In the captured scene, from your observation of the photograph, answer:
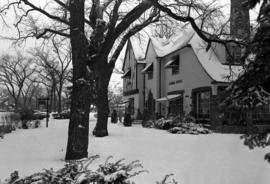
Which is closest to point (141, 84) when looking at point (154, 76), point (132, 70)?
point (132, 70)

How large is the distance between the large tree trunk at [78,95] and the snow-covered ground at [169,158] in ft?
1.93

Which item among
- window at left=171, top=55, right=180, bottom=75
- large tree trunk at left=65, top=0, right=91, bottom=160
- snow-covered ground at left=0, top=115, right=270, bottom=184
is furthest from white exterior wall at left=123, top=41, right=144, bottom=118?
large tree trunk at left=65, top=0, right=91, bottom=160

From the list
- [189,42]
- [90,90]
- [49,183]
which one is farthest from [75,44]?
[189,42]

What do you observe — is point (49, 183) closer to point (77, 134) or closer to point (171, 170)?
point (171, 170)

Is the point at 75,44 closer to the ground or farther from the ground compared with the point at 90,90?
farther from the ground

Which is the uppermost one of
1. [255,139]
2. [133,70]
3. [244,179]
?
[133,70]

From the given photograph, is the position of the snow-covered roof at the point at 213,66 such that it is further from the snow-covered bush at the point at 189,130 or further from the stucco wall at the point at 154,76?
the stucco wall at the point at 154,76

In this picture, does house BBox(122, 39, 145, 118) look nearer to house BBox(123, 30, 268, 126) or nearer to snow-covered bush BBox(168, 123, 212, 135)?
house BBox(123, 30, 268, 126)

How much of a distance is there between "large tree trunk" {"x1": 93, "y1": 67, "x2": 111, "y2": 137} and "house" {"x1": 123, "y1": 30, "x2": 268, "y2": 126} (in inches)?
202

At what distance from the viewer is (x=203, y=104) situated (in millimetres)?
24328

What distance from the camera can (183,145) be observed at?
13.2 metres

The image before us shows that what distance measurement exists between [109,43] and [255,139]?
941 centimetres

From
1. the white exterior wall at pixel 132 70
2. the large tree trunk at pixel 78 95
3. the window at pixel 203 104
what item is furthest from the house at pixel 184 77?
the large tree trunk at pixel 78 95

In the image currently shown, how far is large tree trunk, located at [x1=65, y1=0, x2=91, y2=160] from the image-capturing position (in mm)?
9969
